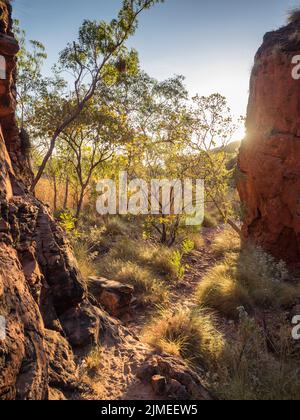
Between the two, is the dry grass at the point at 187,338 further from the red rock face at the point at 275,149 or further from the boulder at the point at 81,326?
the red rock face at the point at 275,149

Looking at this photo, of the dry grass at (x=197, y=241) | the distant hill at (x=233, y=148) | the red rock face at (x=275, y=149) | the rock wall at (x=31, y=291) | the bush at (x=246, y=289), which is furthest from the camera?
the distant hill at (x=233, y=148)

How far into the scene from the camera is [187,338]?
176 inches

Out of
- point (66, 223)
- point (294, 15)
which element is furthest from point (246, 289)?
point (294, 15)


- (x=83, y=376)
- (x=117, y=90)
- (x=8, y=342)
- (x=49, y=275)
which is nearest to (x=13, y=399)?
(x=8, y=342)

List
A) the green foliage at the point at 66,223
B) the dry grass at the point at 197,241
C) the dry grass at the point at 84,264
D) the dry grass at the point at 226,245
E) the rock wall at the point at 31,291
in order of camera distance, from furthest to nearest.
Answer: the dry grass at the point at 197,241, the dry grass at the point at 226,245, the dry grass at the point at 84,264, the green foliage at the point at 66,223, the rock wall at the point at 31,291

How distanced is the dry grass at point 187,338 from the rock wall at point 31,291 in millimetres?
930

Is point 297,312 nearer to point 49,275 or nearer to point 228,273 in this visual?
point 228,273

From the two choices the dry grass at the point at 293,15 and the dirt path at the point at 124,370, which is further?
the dry grass at the point at 293,15

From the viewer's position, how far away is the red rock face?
7.64 metres

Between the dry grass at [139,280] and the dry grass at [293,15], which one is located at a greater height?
the dry grass at [293,15]

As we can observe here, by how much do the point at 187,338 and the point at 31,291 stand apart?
257 cm

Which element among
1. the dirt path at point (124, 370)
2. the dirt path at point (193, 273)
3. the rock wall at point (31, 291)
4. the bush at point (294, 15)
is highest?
the bush at point (294, 15)

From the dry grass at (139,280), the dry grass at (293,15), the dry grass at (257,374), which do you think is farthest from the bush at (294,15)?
the dry grass at (257,374)

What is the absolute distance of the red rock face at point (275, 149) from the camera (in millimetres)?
7645
